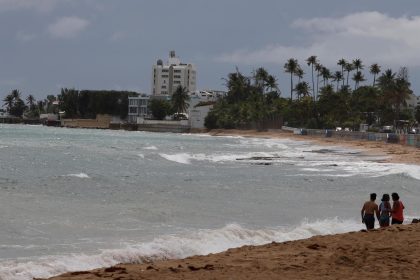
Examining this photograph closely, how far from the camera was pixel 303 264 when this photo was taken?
8.98 metres

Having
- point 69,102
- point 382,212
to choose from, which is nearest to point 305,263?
point 382,212

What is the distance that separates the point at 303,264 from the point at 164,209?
11.2 metres

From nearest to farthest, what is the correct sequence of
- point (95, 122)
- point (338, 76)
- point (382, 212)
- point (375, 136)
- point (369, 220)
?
point (369, 220)
point (382, 212)
point (375, 136)
point (338, 76)
point (95, 122)

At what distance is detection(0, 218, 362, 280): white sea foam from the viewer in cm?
1034

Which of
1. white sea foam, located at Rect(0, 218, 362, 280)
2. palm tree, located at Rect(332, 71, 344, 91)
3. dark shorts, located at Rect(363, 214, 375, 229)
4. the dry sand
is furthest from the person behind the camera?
palm tree, located at Rect(332, 71, 344, 91)

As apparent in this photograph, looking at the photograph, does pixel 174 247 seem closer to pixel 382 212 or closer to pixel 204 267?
pixel 204 267

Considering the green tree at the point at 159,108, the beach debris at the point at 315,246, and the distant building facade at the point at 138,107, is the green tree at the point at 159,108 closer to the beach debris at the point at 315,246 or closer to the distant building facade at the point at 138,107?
the distant building facade at the point at 138,107

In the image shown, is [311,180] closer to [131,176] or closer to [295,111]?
[131,176]

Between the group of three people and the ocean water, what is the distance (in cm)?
148

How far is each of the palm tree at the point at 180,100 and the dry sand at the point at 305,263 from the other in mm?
154906

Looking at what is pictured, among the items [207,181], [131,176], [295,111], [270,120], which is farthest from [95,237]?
[270,120]

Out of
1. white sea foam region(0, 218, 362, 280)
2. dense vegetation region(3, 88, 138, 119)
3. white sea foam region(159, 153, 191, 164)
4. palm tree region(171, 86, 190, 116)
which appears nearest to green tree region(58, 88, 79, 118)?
dense vegetation region(3, 88, 138, 119)

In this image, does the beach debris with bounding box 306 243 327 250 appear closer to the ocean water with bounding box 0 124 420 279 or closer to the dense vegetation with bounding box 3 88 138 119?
the ocean water with bounding box 0 124 420 279

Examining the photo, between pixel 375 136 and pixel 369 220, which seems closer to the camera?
pixel 369 220
